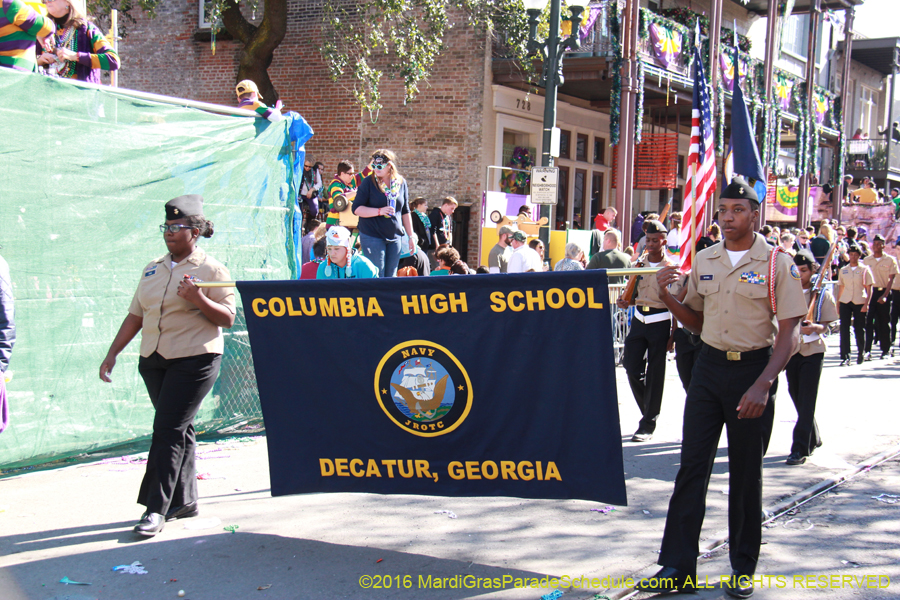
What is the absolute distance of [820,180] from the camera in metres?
33.3

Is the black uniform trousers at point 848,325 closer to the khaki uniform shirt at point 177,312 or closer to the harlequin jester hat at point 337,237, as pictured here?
the harlequin jester hat at point 337,237

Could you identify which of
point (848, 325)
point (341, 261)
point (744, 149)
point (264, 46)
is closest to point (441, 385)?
point (744, 149)

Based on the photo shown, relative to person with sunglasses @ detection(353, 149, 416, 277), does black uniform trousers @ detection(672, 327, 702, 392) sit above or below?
below

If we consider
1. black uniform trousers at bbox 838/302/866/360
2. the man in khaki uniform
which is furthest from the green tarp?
the man in khaki uniform

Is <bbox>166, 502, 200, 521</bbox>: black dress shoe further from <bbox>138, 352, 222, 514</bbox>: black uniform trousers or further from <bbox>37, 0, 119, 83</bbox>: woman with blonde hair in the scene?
<bbox>37, 0, 119, 83</bbox>: woman with blonde hair

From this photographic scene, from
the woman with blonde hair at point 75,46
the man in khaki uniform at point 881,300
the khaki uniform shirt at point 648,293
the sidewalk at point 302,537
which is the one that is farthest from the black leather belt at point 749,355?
the man in khaki uniform at point 881,300

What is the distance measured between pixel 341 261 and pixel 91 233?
2.12 m

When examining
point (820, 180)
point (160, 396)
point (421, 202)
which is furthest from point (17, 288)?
point (820, 180)

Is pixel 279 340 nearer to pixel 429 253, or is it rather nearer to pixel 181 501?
pixel 181 501

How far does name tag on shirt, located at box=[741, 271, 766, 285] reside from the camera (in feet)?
14.3

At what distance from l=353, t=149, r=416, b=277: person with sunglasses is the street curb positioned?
4781 millimetres

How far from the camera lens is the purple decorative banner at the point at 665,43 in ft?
60.4

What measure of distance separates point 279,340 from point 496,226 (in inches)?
450

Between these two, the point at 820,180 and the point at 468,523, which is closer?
the point at 468,523
